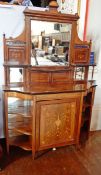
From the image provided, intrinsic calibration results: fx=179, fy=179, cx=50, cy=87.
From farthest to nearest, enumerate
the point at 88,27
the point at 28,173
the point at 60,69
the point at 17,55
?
the point at 88,27 < the point at 60,69 < the point at 17,55 < the point at 28,173

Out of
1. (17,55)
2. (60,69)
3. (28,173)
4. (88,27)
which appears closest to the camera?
(28,173)

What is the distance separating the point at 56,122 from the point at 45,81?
0.54 m

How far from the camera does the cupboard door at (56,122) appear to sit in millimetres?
2061

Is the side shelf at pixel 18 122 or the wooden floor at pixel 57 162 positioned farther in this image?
the side shelf at pixel 18 122

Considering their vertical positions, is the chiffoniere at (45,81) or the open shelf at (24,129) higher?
the chiffoniere at (45,81)

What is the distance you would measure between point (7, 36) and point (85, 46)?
1011 millimetres

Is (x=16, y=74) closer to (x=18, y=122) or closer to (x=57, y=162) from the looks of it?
(x=18, y=122)

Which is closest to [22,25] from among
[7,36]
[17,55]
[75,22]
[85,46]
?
[7,36]

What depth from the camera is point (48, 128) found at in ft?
6.99

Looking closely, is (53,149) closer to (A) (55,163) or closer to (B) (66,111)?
(A) (55,163)

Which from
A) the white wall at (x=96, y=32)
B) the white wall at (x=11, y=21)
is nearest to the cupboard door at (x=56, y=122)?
the white wall at (x=96, y=32)

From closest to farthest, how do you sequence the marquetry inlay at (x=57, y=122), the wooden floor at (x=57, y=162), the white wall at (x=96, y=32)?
1. the wooden floor at (x=57, y=162)
2. the marquetry inlay at (x=57, y=122)
3. the white wall at (x=96, y=32)

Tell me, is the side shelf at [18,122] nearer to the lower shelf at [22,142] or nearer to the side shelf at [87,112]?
the lower shelf at [22,142]

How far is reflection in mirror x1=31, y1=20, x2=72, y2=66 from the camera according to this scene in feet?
6.96
